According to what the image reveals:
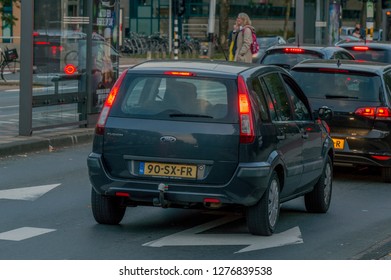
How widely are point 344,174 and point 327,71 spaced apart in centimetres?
158

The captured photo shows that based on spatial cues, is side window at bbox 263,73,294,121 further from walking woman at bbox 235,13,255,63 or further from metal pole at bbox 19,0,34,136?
walking woman at bbox 235,13,255,63

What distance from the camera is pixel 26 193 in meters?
12.3

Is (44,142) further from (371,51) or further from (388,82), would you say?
(371,51)

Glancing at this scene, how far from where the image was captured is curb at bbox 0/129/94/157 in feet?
51.4


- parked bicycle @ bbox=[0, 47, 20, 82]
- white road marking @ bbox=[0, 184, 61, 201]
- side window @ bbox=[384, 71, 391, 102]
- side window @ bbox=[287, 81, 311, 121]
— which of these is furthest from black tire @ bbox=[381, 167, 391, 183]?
parked bicycle @ bbox=[0, 47, 20, 82]

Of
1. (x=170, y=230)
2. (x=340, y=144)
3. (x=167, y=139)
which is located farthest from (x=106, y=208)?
(x=340, y=144)

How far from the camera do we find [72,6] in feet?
59.7

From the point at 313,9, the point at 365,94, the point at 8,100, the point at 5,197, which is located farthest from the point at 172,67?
the point at 313,9

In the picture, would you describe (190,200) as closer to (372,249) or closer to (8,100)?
(372,249)

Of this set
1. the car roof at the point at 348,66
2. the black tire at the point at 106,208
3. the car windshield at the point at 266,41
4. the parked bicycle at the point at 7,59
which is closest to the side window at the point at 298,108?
the black tire at the point at 106,208

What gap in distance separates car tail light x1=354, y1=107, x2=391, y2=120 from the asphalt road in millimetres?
1145

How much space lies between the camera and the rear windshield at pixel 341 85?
47.7ft

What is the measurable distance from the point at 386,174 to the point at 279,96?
177 inches

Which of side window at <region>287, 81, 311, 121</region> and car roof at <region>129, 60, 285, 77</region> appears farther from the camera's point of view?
side window at <region>287, 81, 311, 121</region>
